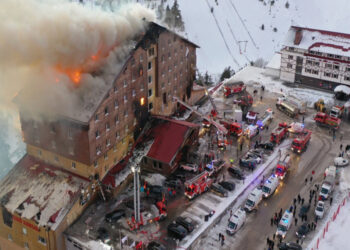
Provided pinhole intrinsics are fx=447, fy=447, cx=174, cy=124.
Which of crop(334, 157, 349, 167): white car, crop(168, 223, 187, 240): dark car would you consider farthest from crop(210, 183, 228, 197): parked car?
crop(334, 157, 349, 167): white car

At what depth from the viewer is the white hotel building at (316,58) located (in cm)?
7225

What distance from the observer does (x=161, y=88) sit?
58844mm

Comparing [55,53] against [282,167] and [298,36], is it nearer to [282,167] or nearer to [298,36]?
[282,167]

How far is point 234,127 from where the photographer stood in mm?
60625

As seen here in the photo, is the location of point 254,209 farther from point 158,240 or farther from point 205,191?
point 158,240

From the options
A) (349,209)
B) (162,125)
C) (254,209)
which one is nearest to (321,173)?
(349,209)

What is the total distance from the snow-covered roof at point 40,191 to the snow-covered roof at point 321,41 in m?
45.7

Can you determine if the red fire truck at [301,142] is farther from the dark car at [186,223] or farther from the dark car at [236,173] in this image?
the dark car at [186,223]

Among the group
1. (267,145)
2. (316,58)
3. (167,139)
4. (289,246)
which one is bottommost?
(289,246)

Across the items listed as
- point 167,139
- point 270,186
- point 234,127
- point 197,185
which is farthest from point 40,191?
point 234,127

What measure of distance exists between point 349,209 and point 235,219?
1330cm

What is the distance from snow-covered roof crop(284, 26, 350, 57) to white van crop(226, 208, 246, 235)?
3889 cm

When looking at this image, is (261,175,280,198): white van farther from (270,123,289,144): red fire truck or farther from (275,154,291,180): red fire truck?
(270,123,289,144): red fire truck

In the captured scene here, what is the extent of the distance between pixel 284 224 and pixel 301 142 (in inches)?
644
